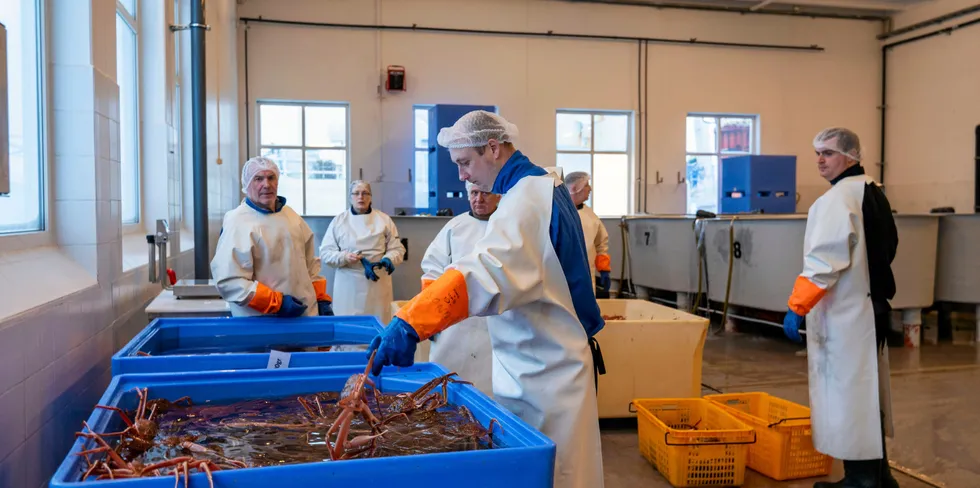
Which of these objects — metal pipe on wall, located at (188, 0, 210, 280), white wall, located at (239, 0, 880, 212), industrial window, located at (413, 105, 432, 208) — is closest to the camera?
metal pipe on wall, located at (188, 0, 210, 280)

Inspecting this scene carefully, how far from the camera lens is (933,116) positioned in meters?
9.62

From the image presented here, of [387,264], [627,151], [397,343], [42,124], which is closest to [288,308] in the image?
[42,124]

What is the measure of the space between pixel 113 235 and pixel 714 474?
262 centimetres

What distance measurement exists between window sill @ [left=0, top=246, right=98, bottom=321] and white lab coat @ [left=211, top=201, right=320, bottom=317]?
0.53m

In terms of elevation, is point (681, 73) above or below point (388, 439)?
above

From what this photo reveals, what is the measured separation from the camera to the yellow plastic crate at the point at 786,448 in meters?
3.05

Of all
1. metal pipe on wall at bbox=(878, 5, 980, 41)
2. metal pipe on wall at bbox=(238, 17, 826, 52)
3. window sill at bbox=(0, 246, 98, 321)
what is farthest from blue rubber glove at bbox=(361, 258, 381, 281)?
metal pipe on wall at bbox=(878, 5, 980, 41)

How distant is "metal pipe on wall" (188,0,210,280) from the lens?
12.7 feet

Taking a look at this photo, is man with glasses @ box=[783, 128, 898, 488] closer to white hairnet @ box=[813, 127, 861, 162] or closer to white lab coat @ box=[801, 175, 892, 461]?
white lab coat @ box=[801, 175, 892, 461]

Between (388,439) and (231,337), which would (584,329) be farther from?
(231,337)

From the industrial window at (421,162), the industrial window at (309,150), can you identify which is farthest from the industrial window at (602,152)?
the industrial window at (309,150)

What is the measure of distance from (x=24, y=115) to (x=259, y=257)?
1028 millimetres

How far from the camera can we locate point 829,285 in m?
2.73

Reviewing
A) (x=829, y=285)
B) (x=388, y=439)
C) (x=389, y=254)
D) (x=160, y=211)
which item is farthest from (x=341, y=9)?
(x=388, y=439)
